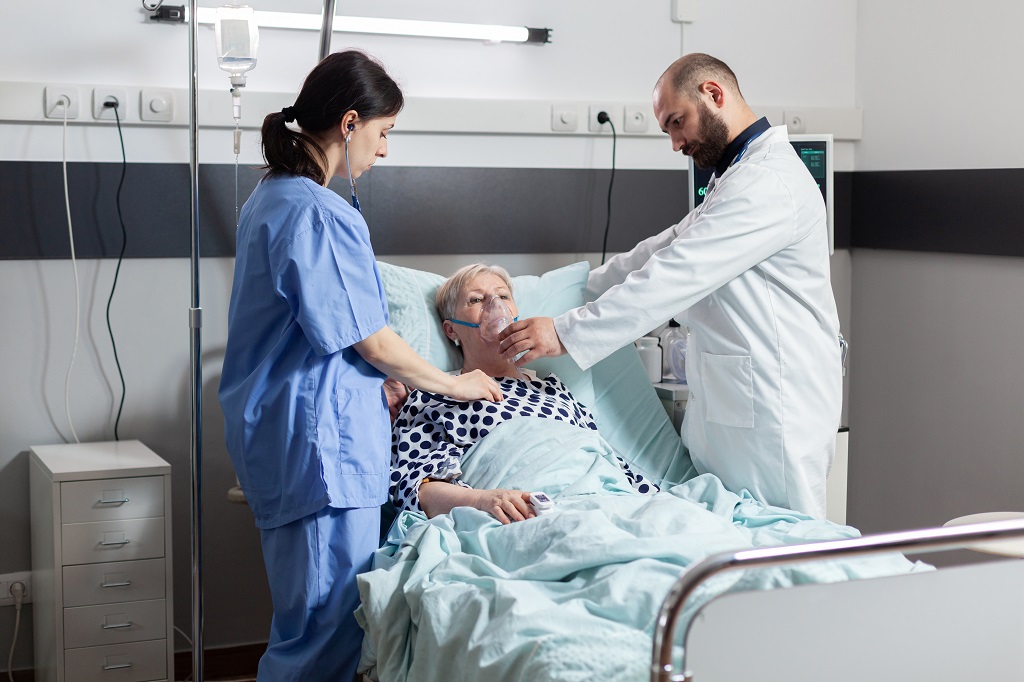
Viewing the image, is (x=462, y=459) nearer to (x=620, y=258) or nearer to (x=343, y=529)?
(x=343, y=529)

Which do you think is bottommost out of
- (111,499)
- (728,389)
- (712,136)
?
(111,499)

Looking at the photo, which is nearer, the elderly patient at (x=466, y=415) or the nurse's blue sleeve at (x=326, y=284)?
the nurse's blue sleeve at (x=326, y=284)

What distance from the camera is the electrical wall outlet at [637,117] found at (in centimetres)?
332

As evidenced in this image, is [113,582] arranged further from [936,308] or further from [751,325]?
[936,308]

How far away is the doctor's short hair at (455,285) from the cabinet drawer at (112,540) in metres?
0.88

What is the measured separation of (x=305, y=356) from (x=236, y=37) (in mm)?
1019

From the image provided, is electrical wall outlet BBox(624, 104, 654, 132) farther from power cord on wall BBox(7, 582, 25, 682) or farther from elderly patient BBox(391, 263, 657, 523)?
power cord on wall BBox(7, 582, 25, 682)

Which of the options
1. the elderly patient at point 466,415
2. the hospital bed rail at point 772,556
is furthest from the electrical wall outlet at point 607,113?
the hospital bed rail at point 772,556

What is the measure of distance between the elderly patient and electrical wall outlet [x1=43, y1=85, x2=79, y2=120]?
1.11 m

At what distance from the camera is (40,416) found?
9.30 ft

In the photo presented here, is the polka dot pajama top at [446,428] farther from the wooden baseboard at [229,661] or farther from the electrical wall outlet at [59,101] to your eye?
the electrical wall outlet at [59,101]

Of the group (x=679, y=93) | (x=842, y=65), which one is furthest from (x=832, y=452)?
(x=842, y=65)

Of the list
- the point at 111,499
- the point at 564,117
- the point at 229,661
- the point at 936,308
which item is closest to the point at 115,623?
the point at 111,499

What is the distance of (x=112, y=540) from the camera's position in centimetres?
251
